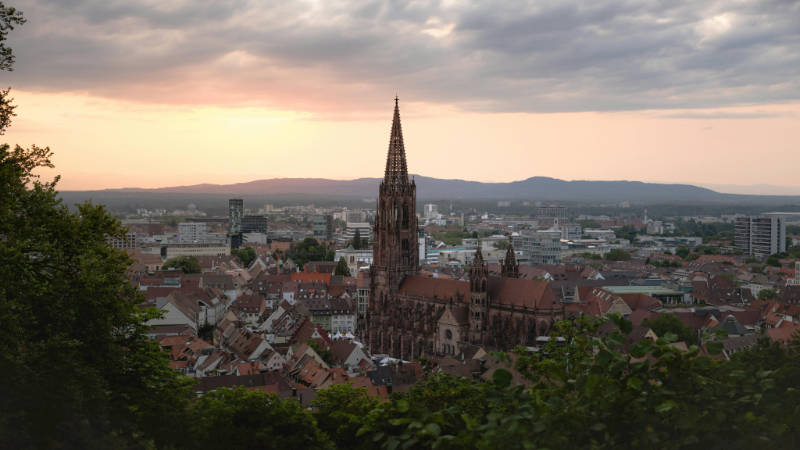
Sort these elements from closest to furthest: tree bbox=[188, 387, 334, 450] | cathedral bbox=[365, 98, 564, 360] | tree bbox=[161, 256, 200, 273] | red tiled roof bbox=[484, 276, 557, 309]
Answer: tree bbox=[188, 387, 334, 450] < red tiled roof bbox=[484, 276, 557, 309] < cathedral bbox=[365, 98, 564, 360] < tree bbox=[161, 256, 200, 273]

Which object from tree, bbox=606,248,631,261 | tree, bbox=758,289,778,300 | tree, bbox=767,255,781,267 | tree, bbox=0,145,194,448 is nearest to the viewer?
tree, bbox=0,145,194,448

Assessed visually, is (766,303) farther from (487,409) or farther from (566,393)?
(566,393)

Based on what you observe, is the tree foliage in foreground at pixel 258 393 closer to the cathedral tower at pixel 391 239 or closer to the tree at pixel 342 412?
the tree at pixel 342 412

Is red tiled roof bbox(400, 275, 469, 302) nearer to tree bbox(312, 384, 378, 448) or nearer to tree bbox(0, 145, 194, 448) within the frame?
tree bbox(312, 384, 378, 448)

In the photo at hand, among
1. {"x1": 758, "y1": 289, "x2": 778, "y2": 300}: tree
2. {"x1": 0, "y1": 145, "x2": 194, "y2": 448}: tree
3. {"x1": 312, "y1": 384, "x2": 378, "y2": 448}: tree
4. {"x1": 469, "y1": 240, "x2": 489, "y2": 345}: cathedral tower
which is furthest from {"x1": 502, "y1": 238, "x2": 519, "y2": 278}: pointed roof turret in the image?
{"x1": 0, "y1": 145, "x2": 194, "y2": 448}: tree

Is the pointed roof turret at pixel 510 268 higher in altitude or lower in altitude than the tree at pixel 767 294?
Answer: higher

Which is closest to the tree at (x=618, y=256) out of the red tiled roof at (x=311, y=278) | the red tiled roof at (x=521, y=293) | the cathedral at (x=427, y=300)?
the red tiled roof at (x=311, y=278)

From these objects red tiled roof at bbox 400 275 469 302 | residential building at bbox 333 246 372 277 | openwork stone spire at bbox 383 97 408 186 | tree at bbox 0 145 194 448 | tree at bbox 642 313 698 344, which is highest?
openwork stone spire at bbox 383 97 408 186

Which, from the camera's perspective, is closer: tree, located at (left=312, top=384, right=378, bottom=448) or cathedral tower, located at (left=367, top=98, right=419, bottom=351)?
tree, located at (left=312, top=384, right=378, bottom=448)

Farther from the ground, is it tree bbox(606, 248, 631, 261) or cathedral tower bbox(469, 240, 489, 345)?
cathedral tower bbox(469, 240, 489, 345)
